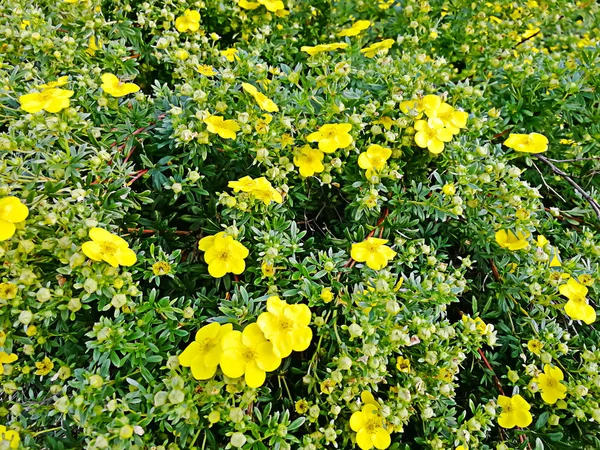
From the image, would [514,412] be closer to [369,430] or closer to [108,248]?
[369,430]

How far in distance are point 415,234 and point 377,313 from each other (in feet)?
1.51

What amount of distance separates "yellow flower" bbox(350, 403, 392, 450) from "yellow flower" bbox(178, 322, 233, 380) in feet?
1.41

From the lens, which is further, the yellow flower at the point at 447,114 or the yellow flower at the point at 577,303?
the yellow flower at the point at 447,114

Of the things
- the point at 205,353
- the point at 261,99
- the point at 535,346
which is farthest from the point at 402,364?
the point at 261,99

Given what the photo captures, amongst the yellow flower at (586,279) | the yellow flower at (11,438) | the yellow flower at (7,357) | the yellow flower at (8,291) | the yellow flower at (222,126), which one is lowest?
the yellow flower at (11,438)

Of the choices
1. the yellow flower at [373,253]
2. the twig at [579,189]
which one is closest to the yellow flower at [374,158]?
the yellow flower at [373,253]

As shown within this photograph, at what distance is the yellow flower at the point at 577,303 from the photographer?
1.55m

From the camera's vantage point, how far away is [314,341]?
5.06 feet

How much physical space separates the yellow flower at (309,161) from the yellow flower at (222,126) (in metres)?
0.23

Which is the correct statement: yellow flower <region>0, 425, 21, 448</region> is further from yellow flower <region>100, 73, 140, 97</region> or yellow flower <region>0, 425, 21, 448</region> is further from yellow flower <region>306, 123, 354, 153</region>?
yellow flower <region>306, 123, 354, 153</region>

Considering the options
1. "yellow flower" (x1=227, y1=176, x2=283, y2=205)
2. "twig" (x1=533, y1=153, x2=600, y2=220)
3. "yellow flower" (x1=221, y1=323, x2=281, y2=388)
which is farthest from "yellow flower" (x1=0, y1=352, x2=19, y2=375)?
"twig" (x1=533, y1=153, x2=600, y2=220)

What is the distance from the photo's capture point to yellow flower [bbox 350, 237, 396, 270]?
1.48m

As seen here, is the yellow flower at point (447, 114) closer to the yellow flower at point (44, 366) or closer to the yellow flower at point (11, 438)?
the yellow flower at point (44, 366)

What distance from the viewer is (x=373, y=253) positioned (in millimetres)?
1502
